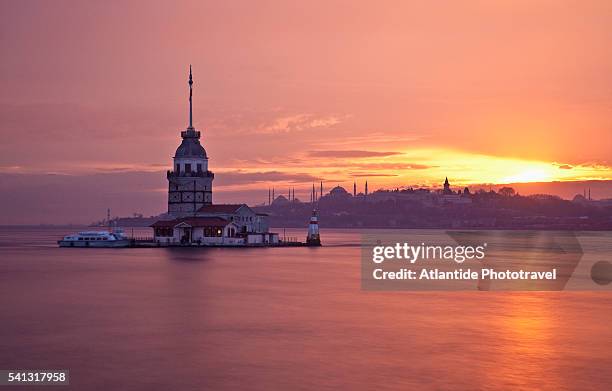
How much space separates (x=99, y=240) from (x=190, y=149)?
83.7 ft

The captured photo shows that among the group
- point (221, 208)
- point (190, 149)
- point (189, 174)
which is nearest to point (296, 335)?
point (221, 208)

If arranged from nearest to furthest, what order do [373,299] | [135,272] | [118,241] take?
[373,299] < [135,272] < [118,241]

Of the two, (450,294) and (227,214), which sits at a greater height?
(227,214)

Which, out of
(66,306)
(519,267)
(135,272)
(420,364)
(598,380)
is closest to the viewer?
(598,380)

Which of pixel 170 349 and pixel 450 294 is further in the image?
pixel 450 294

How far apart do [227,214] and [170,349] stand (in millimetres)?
79645

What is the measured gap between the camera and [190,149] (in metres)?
120

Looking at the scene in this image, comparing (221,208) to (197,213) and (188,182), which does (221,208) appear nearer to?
(197,213)

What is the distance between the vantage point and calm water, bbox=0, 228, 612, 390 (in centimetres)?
3000

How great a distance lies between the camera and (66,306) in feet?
165

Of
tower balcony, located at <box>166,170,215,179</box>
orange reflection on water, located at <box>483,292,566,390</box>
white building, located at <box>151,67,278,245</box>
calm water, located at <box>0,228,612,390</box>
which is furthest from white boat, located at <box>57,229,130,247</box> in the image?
orange reflection on water, located at <box>483,292,566,390</box>

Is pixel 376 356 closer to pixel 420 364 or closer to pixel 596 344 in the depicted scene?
pixel 420 364

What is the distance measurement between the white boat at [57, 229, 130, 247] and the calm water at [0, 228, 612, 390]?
5867 cm

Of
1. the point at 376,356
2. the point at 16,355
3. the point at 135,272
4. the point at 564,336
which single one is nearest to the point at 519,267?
the point at 135,272
